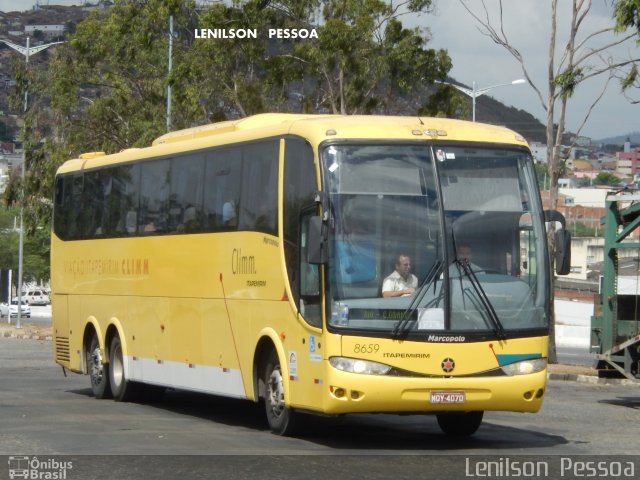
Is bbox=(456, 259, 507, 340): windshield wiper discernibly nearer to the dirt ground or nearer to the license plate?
the license plate

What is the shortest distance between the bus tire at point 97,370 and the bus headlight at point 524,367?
8.60 meters

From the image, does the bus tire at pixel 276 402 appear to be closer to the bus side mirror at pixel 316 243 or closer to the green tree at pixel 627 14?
the bus side mirror at pixel 316 243

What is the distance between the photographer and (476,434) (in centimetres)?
1600

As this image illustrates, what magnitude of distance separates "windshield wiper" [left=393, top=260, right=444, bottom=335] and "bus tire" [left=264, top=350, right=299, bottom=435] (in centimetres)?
176

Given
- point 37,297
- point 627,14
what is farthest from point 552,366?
point 37,297

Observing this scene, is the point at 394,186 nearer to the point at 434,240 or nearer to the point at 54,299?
the point at 434,240

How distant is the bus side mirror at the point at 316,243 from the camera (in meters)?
13.9

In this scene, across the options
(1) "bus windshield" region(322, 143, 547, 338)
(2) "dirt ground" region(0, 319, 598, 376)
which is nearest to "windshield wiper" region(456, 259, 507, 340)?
(1) "bus windshield" region(322, 143, 547, 338)

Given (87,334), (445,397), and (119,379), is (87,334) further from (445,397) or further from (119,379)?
(445,397)

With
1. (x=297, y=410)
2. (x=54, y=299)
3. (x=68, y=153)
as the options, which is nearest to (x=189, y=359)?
(x=297, y=410)

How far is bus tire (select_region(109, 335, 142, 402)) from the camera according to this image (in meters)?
20.7

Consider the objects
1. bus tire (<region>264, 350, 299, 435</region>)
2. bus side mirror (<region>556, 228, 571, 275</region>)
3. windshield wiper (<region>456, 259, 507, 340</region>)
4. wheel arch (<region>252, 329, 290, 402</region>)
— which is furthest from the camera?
wheel arch (<region>252, 329, 290, 402</region>)

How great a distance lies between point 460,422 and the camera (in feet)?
51.4

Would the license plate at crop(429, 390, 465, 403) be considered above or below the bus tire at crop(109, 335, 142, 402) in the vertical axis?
above
